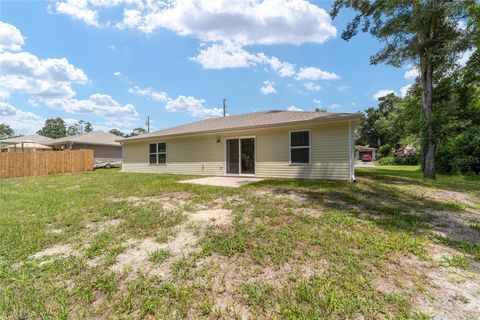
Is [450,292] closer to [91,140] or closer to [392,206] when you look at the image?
[392,206]

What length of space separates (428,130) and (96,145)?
25165 mm

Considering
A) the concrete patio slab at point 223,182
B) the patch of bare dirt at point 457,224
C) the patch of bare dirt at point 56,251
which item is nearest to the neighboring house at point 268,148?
the concrete patio slab at point 223,182

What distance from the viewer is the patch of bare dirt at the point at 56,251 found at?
2939 millimetres

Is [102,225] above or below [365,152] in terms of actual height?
below

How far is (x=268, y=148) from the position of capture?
10.1 m

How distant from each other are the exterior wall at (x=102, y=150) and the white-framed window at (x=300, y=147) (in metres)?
19.8

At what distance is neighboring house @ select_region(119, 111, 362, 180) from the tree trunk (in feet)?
16.6

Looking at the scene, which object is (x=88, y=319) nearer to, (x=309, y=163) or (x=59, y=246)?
(x=59, y=246)

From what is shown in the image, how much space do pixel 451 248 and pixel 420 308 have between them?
173 centimetres

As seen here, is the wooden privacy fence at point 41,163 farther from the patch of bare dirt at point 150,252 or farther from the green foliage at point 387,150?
the green foliage at point 387,150

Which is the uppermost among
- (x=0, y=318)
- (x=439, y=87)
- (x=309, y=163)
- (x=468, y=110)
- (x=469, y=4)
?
(x=469, y=4)

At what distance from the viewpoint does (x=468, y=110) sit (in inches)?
535

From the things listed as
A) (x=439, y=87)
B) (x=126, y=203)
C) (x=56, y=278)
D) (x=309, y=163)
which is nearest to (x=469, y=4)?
(x=439, y=87)

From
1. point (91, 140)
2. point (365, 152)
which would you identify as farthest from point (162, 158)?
point (365, 152)
